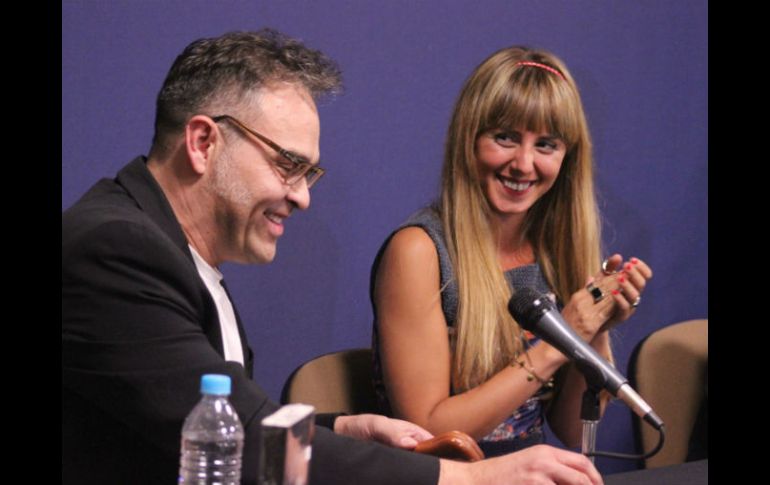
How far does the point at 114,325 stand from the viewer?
1.40m

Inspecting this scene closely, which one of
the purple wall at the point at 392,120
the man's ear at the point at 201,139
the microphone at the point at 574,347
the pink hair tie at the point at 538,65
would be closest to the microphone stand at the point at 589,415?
the microphone at the point at 574,347

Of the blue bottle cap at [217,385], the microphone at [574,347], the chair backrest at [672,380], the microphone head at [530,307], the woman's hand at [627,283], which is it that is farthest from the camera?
the chair backrest at [672,380]

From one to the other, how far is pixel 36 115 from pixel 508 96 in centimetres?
170

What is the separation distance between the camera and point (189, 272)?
1.51m

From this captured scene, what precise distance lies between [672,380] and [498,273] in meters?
0.68

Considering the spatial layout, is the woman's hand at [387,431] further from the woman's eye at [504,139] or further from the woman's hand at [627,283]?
the woman's eye at [504,139]

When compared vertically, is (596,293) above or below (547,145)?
below

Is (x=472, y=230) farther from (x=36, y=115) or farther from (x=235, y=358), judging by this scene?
(x=36, y=115)

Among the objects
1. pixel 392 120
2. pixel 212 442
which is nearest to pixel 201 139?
pixel 212 442

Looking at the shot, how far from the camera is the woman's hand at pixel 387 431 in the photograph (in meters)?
1.85

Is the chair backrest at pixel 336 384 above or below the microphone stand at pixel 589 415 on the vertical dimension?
below

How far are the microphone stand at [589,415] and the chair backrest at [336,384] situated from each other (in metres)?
0.73

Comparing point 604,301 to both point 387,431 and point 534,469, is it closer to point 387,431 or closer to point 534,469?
point 387,431

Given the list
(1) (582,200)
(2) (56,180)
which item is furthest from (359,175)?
(2) (56,180)
